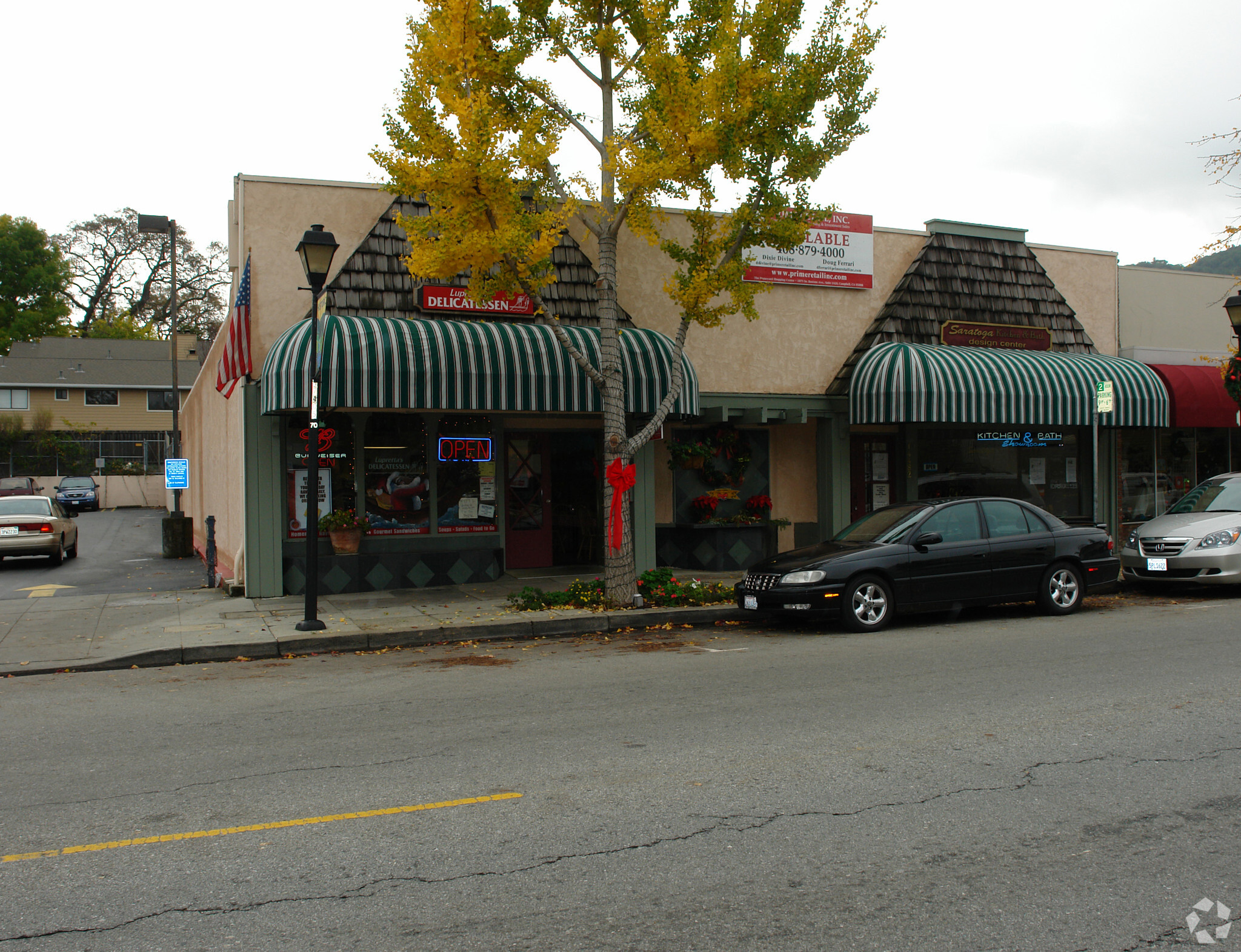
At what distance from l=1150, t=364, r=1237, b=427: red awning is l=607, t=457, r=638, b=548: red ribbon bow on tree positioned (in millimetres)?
11127

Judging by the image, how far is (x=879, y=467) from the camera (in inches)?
692

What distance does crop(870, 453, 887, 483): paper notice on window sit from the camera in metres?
17.5

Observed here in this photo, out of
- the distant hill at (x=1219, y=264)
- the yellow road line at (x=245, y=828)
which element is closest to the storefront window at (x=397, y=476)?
the yellow road line at (x=245, y=828)

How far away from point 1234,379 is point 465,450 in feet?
40.5

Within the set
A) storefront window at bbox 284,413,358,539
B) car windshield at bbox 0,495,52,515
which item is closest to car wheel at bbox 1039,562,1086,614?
storefront window at bbox 284,413,358,539

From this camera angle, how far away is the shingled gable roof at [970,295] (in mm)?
16969

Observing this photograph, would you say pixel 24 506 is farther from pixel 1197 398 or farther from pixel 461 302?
pixel 1197 398

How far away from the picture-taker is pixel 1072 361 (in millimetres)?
16766

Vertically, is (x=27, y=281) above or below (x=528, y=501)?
above

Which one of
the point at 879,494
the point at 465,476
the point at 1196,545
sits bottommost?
the point at 1196,545

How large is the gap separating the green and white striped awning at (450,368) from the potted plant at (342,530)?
1.88 meters

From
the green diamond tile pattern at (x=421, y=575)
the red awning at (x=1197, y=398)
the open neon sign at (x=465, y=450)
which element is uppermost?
the red awning at (x=1197, y=398)

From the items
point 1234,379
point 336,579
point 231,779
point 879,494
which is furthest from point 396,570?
point 1234,379

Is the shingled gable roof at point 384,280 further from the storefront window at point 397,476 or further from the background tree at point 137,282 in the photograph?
the background tree at point 137,282
